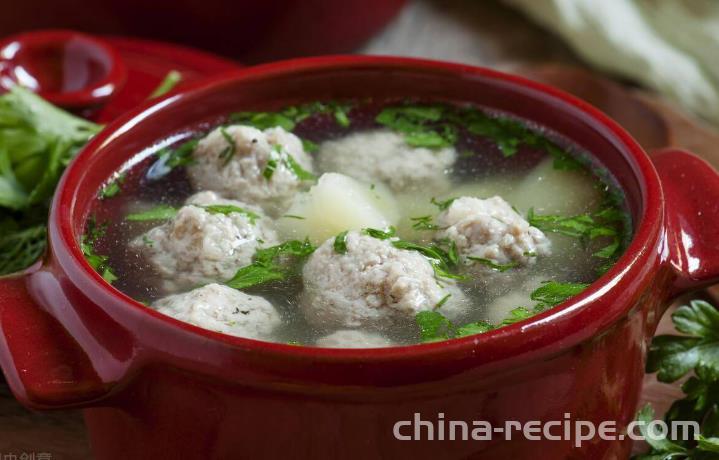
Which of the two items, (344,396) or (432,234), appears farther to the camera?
(432,234)

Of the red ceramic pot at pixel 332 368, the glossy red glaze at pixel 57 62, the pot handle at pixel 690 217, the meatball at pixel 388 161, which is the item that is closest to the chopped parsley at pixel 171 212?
the red ceramic pot at pixel 332 368

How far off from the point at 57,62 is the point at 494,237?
5.18ft

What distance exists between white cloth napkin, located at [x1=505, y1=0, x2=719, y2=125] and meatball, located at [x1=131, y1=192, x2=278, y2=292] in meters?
1.82

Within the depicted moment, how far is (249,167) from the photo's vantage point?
5.45ft

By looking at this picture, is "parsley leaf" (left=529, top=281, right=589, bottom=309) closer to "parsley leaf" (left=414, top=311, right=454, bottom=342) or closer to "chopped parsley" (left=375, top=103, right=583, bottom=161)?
"parsley leaf" (left=414, top=311, right=454, bottom=342)

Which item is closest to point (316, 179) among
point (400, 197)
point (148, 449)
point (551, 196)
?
point (400, 197)

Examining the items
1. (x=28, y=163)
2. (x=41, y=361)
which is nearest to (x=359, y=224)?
(x=41, y=361)

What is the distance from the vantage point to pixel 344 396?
114cm

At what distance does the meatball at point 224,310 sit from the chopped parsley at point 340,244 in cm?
12

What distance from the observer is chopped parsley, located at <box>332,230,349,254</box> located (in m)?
1.41

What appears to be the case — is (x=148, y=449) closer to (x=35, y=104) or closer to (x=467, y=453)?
(x=467, y=453)

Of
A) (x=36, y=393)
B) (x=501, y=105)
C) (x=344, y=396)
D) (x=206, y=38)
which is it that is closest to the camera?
(x=344, y=396)

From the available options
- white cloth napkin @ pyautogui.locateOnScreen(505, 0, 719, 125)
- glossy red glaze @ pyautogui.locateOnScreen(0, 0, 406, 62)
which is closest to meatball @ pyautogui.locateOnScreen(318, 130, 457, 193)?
glossy red glaze @ pyautogui.locateOnScreen(0, 0, 406, 62)

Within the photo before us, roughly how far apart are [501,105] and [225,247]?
0.61 m
